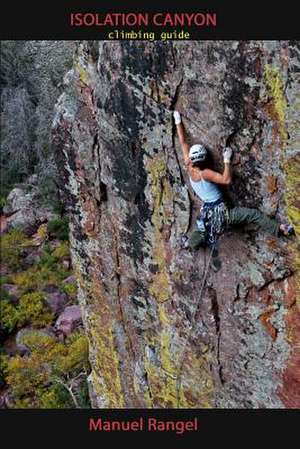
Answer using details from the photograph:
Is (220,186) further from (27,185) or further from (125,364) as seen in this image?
(27,185)

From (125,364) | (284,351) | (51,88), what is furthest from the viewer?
(51,88)

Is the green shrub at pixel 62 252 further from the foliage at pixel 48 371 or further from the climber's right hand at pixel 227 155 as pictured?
the climber's right hand at pixel 227 155

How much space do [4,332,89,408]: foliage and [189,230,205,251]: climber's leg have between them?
890 centimetres

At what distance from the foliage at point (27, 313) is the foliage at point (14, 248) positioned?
2268 millimetres

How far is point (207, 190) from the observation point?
725 centimetres

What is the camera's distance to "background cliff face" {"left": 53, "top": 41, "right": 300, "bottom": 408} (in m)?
6.80

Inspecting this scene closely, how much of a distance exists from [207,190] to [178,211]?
2.90 ft

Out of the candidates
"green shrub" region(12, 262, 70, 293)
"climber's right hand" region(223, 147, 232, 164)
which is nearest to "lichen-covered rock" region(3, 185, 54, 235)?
"green shrub" region(12, 262, 70, 293)

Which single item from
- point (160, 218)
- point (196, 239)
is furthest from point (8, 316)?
point (196, 239)

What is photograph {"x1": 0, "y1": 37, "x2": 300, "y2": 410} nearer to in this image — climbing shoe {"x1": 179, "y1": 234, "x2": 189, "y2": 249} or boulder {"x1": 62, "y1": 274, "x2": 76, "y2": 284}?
climbing shoe {"x1": 179, "y1": 234, "x2": 189, "y2": 249}

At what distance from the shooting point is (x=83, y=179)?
948 centimetres

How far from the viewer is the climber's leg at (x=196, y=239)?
25.6ft
